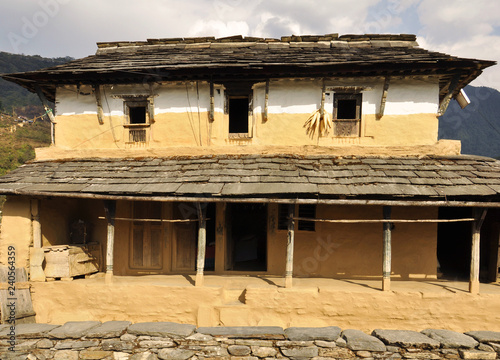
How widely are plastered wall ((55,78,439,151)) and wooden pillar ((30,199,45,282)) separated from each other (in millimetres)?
2232

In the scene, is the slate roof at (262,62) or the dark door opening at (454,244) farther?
the dark door opening at (454,244)

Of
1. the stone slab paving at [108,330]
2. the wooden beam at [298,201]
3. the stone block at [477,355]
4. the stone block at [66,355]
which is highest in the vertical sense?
the wooden beam at [298,201]

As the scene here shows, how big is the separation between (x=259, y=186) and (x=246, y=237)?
4.00 metres

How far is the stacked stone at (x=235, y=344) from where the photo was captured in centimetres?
445

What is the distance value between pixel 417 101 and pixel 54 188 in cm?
930

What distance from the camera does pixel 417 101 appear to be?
23.0ft

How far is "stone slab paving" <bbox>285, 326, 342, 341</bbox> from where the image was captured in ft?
14.9

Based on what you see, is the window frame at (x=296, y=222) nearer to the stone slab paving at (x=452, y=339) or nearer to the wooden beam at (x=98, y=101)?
the stone slab paving at (x=452, y=339)

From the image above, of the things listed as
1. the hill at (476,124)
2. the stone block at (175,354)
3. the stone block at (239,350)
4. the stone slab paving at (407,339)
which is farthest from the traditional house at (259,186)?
the hill at (476,124)

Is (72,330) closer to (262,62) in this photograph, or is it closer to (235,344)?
(235,344)

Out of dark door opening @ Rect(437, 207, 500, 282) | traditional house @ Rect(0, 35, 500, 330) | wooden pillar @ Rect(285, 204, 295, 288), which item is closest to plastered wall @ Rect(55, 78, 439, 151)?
traditional house @ Rect(0, 35, 500, 330)

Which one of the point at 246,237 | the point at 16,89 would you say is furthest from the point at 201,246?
the point at 16,89

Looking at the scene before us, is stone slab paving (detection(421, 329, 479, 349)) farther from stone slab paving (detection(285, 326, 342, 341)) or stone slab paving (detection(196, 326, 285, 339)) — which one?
stone slab paving (detection(196, 326, 285, 339))

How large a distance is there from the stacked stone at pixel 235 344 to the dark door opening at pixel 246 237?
3.04 m
